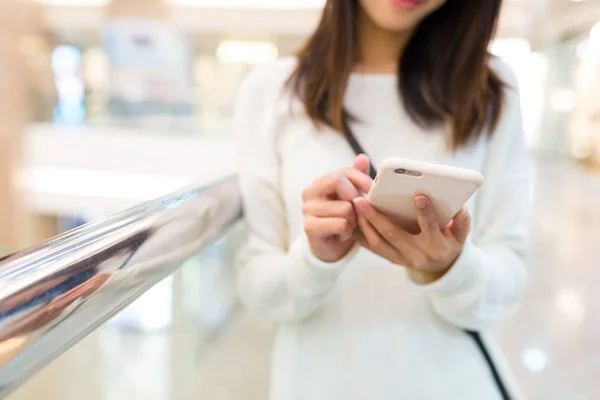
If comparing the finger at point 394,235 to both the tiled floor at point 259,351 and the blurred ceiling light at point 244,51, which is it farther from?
the blurred ceiling light at point 244,51

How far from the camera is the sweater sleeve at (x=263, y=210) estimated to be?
2.02 feet

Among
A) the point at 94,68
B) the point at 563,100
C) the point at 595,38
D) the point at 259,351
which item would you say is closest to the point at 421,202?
the point at 259,351

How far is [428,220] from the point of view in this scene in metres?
0.42

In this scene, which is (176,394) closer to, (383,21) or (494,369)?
(494,369)

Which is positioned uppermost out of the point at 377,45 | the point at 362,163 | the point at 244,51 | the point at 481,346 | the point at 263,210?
the point at 244,51

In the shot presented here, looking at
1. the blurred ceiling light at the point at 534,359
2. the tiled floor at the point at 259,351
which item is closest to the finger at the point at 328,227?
the tiled floor at the point at 259,351

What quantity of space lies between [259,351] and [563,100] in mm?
9520

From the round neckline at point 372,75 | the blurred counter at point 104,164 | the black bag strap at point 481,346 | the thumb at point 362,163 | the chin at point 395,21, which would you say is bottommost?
the blurred counter at point 104,164

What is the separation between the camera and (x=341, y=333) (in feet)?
1.99

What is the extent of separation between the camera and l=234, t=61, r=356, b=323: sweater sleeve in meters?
0.61

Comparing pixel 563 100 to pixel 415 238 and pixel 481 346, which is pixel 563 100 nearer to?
pixel 481 346

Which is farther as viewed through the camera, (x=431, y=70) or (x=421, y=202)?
(x=431, y=70)

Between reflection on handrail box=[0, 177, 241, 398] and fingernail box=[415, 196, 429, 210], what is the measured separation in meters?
0.22

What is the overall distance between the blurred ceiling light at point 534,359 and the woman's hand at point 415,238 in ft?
4.48
